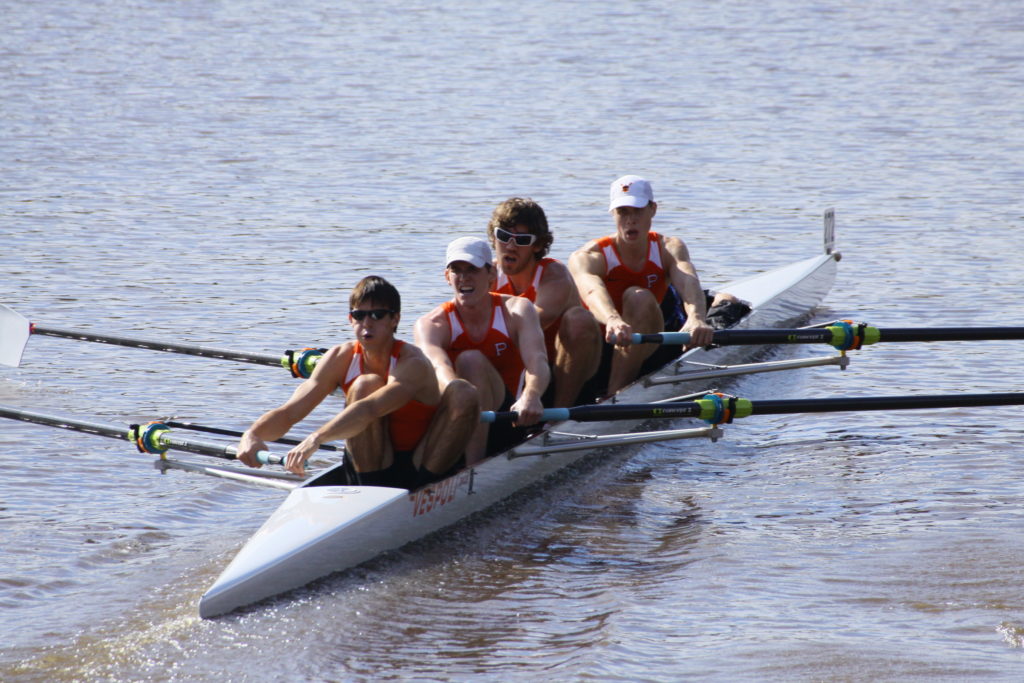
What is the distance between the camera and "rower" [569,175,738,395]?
27.8 feet

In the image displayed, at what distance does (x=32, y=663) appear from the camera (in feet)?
17.9

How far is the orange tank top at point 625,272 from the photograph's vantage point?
871 cm

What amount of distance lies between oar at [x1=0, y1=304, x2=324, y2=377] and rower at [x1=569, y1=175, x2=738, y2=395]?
184cm

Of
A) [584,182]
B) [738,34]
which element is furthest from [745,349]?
[738,34]

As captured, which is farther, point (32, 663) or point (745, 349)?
point (745, 349)

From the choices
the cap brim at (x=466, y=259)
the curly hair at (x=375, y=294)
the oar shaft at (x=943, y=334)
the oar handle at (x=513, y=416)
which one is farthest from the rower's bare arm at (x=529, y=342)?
the oar shaft at (x=943, y=334)

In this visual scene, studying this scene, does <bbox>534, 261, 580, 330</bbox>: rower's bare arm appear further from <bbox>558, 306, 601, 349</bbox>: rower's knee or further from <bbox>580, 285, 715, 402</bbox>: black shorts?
<bbox>580, 285, 715, 402</bbox>: black shorts

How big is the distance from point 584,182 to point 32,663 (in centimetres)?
1377

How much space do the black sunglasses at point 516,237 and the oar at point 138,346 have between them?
1.50 meters

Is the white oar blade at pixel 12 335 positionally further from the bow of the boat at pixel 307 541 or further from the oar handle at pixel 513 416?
the oar handle at pixel 513 416

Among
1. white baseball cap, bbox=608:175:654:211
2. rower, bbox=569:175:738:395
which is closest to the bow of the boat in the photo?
rower, bbox=569:175:738:395

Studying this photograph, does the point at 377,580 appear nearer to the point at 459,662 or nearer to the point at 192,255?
the point at 459,662

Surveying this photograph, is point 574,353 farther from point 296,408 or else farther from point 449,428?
point 296,408

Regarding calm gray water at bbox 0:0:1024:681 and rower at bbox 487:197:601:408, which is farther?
rower at bbox 487:197:601:408
